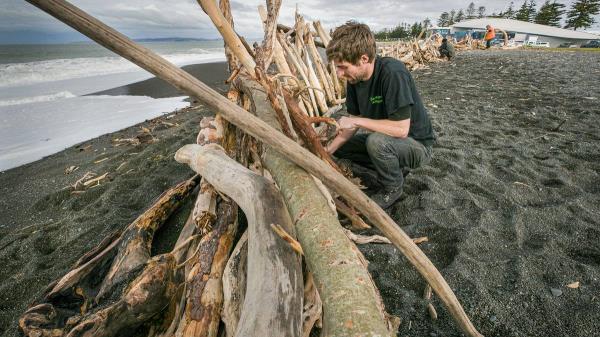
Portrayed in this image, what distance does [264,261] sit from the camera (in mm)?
1179

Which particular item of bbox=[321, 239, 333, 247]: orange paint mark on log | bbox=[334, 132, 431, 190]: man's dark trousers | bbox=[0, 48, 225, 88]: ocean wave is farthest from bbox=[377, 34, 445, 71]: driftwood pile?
bbox=[0, 48, 225, 88]: ocean wave

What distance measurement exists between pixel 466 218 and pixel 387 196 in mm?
675

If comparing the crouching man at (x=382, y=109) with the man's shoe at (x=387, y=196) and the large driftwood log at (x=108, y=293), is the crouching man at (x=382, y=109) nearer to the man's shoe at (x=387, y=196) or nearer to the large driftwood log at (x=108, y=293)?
the man's shoe at (x=387, y=196)

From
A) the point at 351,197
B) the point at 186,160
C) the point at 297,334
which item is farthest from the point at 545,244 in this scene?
the point at 186,160

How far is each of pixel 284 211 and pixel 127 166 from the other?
3197 mm

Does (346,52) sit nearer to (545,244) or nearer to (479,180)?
(479,180)

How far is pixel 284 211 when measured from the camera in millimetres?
1476

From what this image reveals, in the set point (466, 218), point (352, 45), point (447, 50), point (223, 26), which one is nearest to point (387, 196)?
point (466, 218)

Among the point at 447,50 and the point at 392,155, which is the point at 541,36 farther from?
the point at 392,155

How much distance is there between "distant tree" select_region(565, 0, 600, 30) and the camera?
1829 inches

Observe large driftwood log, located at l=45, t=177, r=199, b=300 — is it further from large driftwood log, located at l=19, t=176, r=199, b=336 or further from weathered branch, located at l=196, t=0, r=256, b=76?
weathered branch, located at l=196, t=0, r=256, b=76

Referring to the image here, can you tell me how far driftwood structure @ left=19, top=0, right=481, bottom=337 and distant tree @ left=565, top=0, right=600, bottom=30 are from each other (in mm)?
72168

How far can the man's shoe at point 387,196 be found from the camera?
8.35ft

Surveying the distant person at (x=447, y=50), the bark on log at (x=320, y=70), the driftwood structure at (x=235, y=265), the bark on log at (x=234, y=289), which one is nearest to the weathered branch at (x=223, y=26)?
the driftwood structure at (x=235, y=265)
